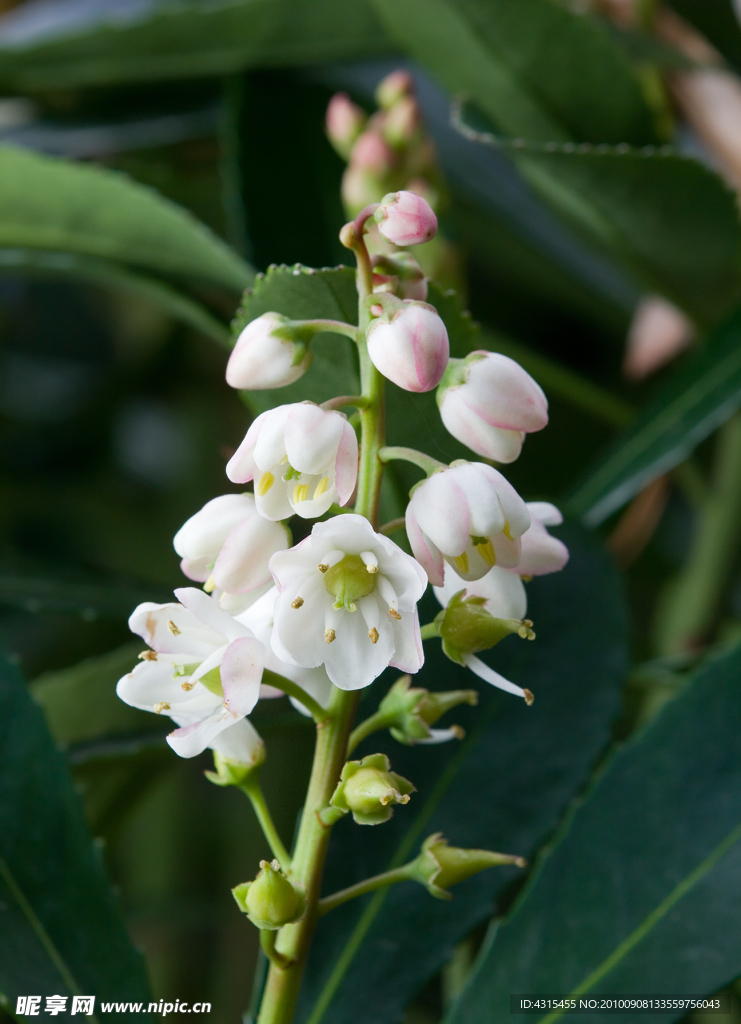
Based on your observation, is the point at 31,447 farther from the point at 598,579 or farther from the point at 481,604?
the point at 481,604

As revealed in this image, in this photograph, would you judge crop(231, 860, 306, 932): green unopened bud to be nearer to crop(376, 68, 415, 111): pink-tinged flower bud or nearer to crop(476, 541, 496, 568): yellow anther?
crop(476, 541, 496, 568): yellow anther

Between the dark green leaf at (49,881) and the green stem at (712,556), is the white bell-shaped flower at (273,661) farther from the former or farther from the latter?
the green stem at (712,556)

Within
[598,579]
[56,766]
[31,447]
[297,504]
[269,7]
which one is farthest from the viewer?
[31,447]

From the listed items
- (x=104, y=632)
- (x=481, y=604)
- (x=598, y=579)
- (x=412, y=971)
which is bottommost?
(x=104, y=632)

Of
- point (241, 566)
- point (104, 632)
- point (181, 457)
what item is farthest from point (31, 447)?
point (241, 566)

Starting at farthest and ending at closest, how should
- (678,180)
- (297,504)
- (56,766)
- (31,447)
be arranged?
1. (31,447)
2. (678,180)
3. (56,766)
4. (297,504)

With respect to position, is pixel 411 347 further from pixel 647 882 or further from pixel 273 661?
pixel 647 882

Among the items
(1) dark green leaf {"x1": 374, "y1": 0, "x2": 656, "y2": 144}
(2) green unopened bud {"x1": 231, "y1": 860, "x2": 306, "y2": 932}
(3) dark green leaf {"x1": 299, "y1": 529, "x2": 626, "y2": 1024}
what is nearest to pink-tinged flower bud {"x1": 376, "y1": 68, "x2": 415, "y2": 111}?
(1) dark green leaf {"x1": 374, "y1": 0, "x2": 656, "y2": 144}
